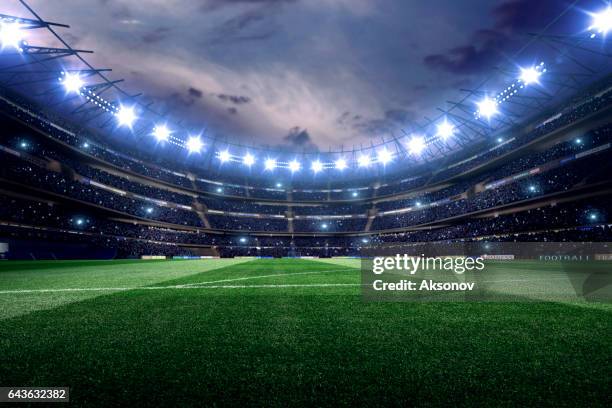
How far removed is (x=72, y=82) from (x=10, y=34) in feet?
34.0

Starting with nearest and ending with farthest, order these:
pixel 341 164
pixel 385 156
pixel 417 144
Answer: pixel 417 144 < pixel 385 156 < pixel 341 164

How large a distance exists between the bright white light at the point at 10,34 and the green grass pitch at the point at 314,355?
29.3 m

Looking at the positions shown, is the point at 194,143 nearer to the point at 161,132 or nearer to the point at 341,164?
the point at 161,132

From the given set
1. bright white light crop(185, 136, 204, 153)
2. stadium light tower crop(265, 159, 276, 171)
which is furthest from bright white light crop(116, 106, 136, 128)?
stadium light tower crop(265, 159, 276, 171)

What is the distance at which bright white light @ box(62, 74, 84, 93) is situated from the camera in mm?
32594

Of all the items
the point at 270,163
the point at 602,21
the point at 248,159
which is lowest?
the point at 602,21

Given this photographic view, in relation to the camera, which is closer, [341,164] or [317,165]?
[341,164]

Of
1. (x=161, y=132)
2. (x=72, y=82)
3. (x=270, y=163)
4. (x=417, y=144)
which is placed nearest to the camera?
(x=72, y=82)

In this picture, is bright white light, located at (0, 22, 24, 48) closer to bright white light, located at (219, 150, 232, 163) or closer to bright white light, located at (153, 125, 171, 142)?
bright white light, located at (153, 125, 171, 142)

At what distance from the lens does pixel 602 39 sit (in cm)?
2675

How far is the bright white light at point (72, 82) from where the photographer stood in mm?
32594

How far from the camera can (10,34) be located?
23.4 meters

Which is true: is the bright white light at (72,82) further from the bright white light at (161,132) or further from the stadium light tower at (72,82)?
the bright white light at (161,132)

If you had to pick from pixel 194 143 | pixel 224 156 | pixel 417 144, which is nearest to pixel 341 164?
pixel 417 144
